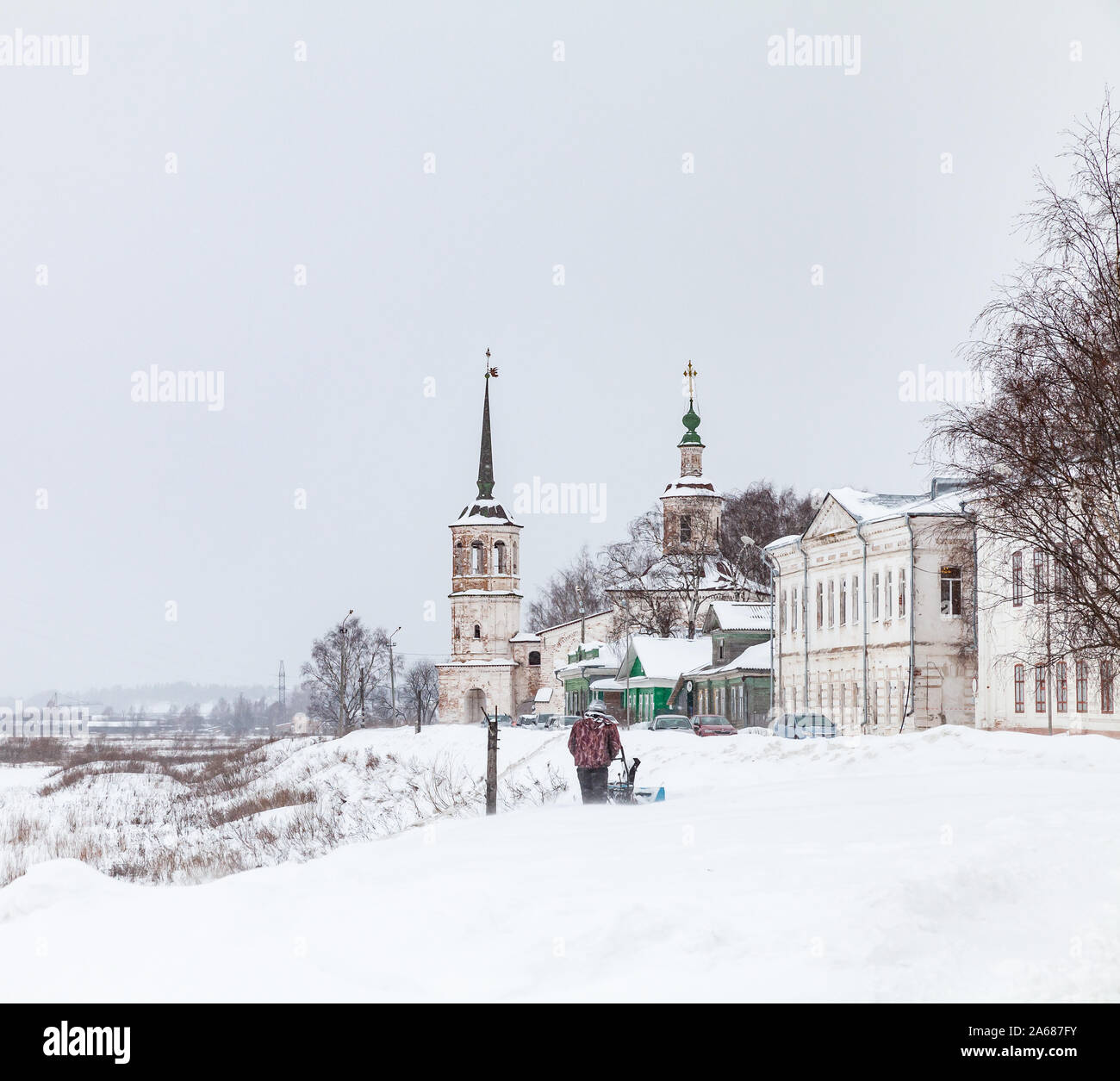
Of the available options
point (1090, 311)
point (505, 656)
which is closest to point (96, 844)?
point (1090, 311)

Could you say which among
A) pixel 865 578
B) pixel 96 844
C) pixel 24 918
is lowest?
pixel 96 844

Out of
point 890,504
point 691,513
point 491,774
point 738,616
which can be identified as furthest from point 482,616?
point 491,774

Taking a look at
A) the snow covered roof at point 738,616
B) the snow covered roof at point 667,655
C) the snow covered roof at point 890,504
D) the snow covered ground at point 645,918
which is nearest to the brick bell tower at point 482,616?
the snow covered roof at point 667,655

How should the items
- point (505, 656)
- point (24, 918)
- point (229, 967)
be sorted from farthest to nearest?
point (505, 656), point (24, 918), point (229, 967)

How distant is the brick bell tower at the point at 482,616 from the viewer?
94750mm

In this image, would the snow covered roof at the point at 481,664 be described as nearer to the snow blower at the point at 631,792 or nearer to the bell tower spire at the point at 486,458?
the bell tower spire at the point at 486,458

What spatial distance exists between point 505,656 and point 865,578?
51594 mm

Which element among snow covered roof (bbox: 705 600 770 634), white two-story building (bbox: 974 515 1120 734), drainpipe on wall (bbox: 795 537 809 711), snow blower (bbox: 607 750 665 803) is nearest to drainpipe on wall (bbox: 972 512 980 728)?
white two-story building (bbox: 974 515 1120 734)

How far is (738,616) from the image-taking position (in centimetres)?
6222

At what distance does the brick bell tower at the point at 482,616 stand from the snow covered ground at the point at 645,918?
80.2 metres

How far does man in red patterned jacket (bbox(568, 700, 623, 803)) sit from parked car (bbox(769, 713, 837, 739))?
21.9m

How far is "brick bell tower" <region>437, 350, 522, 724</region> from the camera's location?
94.8m
